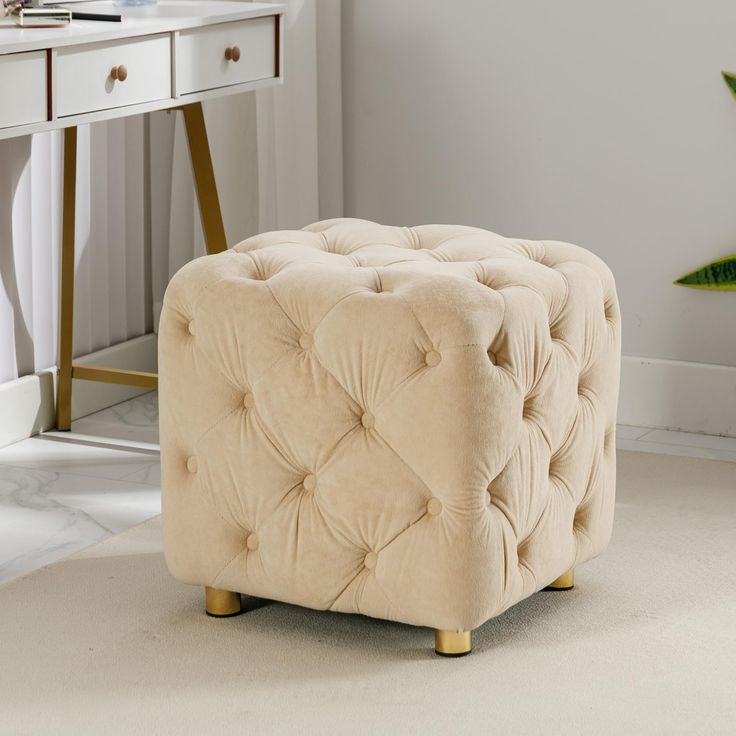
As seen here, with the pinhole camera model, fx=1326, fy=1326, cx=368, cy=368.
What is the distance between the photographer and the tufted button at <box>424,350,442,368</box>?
147 centimetres

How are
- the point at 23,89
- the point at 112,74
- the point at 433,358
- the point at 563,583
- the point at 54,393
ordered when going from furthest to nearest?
the point at 54,393, the point at 112,74, the point at 23,89, the point at 563,583, the point at 433,358

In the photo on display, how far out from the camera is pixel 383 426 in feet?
4.93

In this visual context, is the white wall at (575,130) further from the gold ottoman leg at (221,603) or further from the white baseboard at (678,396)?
the gold ottoman leg at (221,603)

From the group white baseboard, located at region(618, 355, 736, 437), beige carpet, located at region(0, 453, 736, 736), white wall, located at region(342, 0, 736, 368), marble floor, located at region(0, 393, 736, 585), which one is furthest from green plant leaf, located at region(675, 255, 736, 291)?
beige carpet, located at region(0, 453, 736, 736)

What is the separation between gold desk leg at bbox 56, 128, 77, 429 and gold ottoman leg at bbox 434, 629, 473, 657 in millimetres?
1259

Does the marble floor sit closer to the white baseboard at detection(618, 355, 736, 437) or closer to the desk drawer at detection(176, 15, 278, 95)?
the white baseboard at detection(618, 355, 736, 437)

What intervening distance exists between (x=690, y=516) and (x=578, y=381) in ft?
1.88

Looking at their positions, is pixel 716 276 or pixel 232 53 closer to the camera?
pixel 232 53

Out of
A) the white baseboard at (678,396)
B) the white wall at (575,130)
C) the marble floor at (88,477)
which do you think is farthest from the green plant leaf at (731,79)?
the marble floor at (88,477)

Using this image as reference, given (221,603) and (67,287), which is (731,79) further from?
(221,603)

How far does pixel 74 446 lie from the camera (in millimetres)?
2543

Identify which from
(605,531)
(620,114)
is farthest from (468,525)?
(620,114)

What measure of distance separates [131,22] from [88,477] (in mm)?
787

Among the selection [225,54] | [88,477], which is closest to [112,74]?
[225,54]
